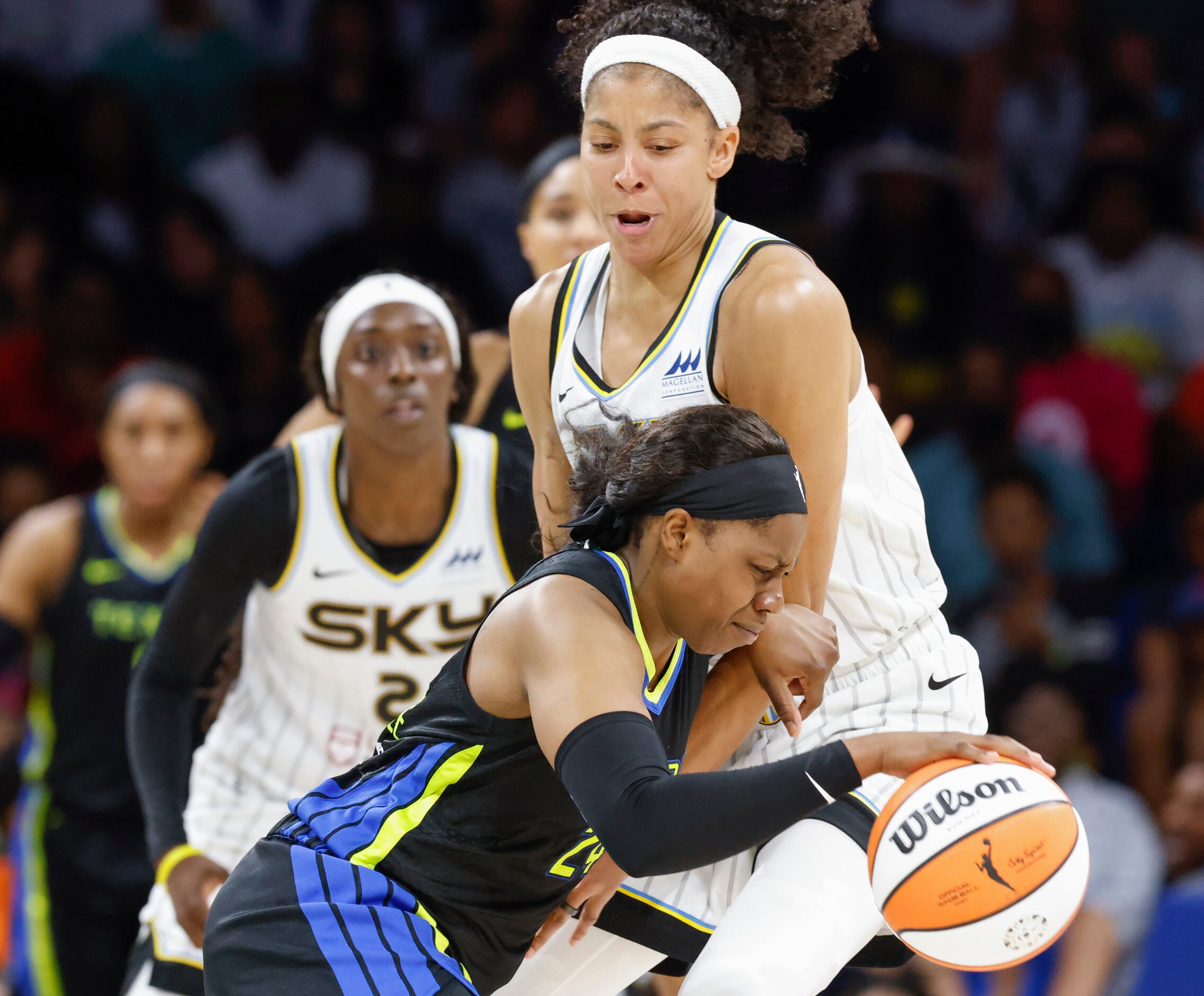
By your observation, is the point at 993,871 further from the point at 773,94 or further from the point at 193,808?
the point at 193,808

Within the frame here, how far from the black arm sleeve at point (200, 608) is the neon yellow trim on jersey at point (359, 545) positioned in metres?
0.10

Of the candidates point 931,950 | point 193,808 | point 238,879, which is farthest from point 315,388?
point 931,950

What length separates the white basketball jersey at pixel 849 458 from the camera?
3.00m

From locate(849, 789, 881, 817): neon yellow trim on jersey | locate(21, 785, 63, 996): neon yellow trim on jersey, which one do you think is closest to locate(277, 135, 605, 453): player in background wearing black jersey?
locate(21, 785, 63, 996): neon yellow trim on jersey

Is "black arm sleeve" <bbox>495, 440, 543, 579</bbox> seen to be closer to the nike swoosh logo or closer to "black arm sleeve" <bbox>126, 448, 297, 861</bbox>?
the nike swoosh logo

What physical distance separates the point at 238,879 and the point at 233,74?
6.30 m

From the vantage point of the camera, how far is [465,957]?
2719 mm

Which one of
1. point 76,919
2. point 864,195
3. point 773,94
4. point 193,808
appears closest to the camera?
point 773,94

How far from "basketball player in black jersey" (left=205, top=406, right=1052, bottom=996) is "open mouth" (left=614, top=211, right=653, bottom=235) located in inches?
14.8

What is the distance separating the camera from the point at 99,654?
16.5ft

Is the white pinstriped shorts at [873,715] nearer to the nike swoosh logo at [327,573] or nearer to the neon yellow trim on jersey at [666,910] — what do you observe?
the neon yellow trim on jersey at [666,910]

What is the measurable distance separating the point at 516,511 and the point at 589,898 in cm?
113

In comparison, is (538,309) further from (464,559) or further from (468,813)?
(468,813)

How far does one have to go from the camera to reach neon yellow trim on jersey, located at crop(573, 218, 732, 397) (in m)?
2.98
